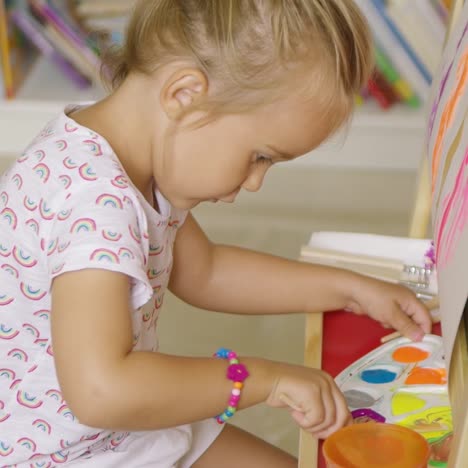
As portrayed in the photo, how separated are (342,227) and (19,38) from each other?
42.5 inches

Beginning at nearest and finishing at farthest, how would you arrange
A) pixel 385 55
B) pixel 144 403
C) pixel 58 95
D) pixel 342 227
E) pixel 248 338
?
1. pixel 144 403
2. pixel 248 338
3. pixel 342 227
4. pixel 385 55
5. pixel 58 95

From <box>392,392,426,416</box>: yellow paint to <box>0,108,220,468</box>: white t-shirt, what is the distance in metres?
0.25

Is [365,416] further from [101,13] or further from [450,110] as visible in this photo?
[101,13]

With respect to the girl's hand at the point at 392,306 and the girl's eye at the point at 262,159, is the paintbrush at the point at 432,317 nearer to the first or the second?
the girl's hand at the point at 392,306

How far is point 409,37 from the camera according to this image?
2.37 m

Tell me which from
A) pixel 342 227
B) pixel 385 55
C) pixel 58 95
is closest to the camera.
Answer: pixel 342 227

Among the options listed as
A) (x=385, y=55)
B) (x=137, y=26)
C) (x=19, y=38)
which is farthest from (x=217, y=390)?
(x=19, y=38)

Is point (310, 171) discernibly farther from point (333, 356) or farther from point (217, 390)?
point (217, 390)

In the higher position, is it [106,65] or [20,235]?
[106,65]

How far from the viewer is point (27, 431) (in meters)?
0.95

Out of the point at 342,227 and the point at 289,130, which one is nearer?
the point at 289,130

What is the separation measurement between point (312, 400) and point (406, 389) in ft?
0.51

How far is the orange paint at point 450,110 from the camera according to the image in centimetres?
95

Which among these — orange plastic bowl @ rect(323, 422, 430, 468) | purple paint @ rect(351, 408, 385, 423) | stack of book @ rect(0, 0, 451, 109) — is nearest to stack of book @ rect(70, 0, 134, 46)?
Result: stack of book @ rect(0, 0, 451, 109)
